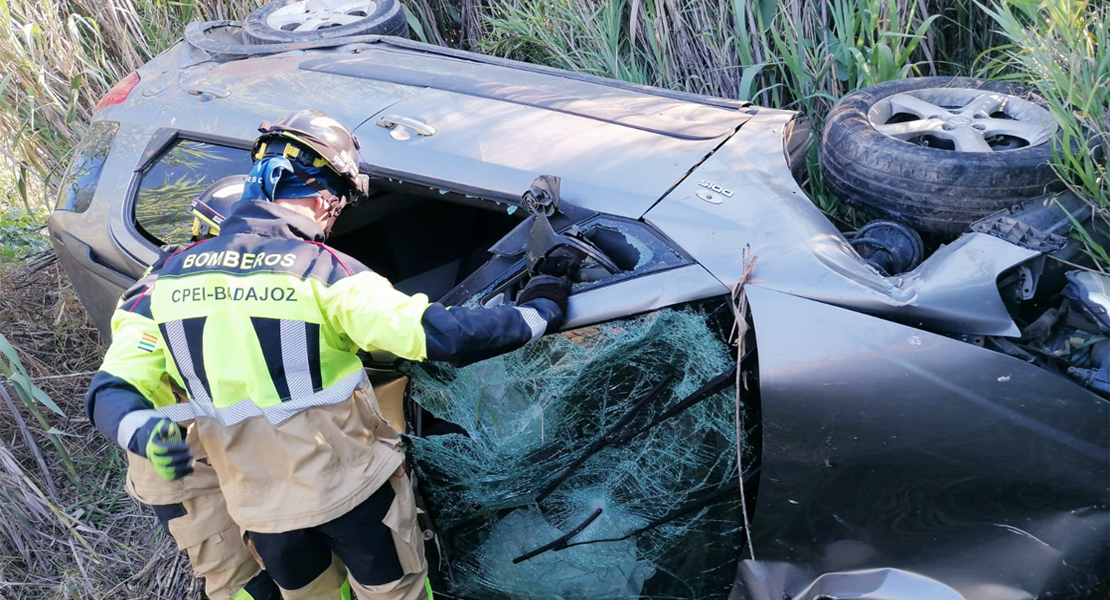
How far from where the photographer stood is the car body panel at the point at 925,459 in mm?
1670

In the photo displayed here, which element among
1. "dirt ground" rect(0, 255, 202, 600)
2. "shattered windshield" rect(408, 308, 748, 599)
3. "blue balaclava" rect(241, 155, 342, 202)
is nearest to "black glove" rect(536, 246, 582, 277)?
"shattered windshield" rect(408, 308, 748, 599)

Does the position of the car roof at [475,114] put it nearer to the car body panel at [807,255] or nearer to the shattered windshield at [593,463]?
the car body panel at [807,255]

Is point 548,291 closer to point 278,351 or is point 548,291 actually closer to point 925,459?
point 278,351

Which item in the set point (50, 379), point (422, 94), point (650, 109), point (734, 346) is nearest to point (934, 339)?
point (734, 346)

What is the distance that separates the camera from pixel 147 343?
80.2 inches

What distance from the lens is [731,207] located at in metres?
2.04

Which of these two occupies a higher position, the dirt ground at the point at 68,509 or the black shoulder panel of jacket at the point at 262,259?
the black shoulder panel of jacket at the point at 262,259

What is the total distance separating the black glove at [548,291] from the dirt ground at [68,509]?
174 centimetres

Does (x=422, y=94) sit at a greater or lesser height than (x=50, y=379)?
greater

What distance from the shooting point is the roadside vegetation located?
94.7 inches

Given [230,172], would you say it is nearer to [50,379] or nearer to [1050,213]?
[50,379]

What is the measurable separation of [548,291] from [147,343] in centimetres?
93

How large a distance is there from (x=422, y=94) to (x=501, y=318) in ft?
3.52

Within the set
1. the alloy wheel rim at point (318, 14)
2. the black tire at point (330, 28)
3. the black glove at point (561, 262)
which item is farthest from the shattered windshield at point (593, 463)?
the alloy wheel rim at point (318, 14)
